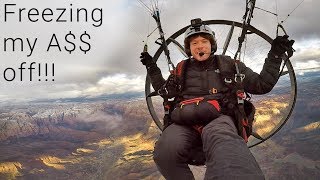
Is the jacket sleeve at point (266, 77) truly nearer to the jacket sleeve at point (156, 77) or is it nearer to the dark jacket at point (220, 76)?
the dark jacket at point (220, 76)

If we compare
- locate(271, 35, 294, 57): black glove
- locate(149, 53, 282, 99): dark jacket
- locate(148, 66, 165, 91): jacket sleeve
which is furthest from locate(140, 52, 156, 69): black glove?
locate(271, 35, 294, 57): black glove

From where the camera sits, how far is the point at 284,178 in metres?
171

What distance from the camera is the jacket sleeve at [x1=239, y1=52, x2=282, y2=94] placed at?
4043 millimetres

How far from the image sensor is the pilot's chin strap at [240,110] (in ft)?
12.3

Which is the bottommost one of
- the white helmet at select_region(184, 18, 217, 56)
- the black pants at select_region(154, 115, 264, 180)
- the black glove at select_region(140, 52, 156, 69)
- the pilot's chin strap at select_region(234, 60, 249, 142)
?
the black pants at select_region(154, 115, 264, 180)

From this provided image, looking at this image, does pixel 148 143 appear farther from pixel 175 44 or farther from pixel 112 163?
pixel 175 44

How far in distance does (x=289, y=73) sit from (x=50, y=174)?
19512 cm

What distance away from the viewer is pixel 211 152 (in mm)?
3215

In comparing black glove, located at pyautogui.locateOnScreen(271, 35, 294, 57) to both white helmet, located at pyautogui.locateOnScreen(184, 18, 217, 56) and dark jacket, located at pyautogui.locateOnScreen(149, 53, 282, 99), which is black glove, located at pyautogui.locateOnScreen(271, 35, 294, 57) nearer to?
dark jacket, located at pyautogui.locateOnScreen(149, 53, 282, 99)

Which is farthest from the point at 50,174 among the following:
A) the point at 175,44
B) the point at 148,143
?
the point at 175,44

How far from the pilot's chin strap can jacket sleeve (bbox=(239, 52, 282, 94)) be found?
0.16 m

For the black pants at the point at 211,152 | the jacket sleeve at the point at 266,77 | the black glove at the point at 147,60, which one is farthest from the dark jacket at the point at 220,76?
the black glove at the point at 147,60

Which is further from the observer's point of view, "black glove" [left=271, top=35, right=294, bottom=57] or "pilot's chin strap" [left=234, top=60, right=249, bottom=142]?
"black glove" [left=271, top=35, right=294, bottom=57]

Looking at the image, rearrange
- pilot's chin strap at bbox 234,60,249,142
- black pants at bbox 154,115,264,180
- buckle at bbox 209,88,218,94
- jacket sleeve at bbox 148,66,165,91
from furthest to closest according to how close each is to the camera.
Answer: jacket sleeve at bbox 148,66,165,91 < buckle at bbox 209,88,218,94 < pilot's chin strap at bbox 234,60,249,142 < black pants at bbox 154,115,264,180
